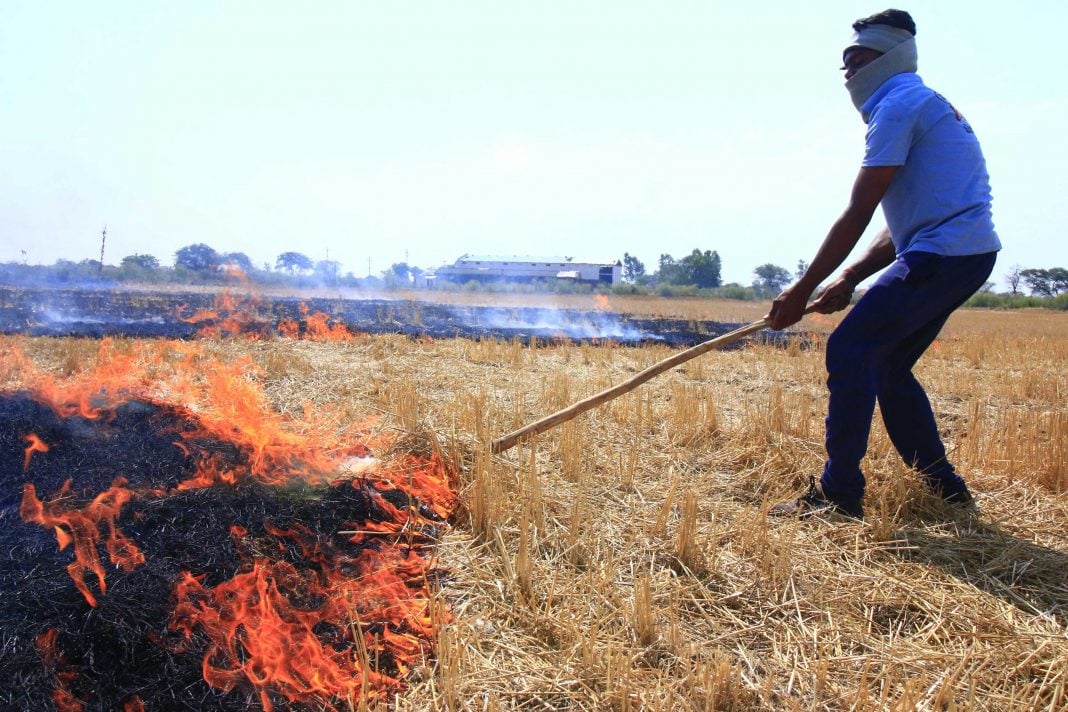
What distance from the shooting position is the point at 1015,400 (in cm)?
620

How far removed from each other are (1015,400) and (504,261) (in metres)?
61.5

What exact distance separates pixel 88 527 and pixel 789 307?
3145mm

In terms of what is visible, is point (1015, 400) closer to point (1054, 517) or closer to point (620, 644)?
point (1054, 517)

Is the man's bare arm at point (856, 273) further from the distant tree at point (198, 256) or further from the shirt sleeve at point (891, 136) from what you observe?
the distant tree at point (198, 256)

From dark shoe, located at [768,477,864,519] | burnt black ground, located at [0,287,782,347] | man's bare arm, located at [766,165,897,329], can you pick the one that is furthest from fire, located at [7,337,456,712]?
burnt black ground, located at [0,287,782,347]

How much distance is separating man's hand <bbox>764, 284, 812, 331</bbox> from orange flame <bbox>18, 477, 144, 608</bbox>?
9.47 ft

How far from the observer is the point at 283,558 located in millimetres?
2240

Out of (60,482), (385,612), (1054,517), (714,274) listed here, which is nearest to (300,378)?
(60,482)

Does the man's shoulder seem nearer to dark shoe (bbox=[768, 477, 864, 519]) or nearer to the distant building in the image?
dark shoe (bbox=[768, 477, 864, 519])

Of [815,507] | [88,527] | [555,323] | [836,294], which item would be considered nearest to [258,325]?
[555,323]

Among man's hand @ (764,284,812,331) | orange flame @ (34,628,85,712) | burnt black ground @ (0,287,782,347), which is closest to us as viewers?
orange flame @ (34,628,85,712)

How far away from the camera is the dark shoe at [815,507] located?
2789mm

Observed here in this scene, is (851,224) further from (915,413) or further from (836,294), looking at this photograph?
(915,413)

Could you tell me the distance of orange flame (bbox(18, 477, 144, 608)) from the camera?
1.98 metres
